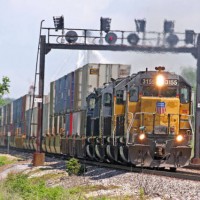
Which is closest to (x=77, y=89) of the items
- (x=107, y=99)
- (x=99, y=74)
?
(x=99, y=74)

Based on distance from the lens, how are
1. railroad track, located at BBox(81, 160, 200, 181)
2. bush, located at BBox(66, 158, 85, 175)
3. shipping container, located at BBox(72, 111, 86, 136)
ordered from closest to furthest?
railroad track, located at BBox(81, 160, 200, 181) < bush, located at BBox(66, 158, 85, 175) < shipping container, located at BBox(72, 111, 86, 136)

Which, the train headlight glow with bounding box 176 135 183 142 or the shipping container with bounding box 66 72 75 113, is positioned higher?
the shipping container with bounding box 66 72 75 113

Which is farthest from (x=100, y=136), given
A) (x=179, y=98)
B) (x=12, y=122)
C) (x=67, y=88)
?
(x=12, y=122)

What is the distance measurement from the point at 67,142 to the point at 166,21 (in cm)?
893

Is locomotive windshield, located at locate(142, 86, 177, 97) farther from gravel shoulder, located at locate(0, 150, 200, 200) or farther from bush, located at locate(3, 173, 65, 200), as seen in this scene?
bush, located at locate(3, 173, 65, 200)

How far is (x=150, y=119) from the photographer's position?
2367 centimetres

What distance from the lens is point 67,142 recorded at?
37469 mm

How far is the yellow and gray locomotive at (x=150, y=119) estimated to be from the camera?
22812mm

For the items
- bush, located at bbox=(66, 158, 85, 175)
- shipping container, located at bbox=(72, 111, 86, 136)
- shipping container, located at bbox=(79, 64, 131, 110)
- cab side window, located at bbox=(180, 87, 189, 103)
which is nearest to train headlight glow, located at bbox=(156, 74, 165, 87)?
cab side window, located at bbox=(180, 87, 189, 103)

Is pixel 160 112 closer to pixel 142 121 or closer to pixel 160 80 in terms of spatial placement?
pixel 142 121

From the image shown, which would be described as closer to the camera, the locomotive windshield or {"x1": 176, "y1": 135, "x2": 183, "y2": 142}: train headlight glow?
{"x1": 176, "y1": 135, "x2": 183, "y2": 142}: train headlight glow

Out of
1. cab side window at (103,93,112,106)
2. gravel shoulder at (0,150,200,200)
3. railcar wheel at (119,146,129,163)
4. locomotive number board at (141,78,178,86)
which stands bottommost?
gravel shoulder at (0,150,200,200)

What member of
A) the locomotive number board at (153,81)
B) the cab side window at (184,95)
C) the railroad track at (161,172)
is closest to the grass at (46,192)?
the railroad track at (161,172)

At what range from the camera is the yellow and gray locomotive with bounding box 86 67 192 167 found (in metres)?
22.8
